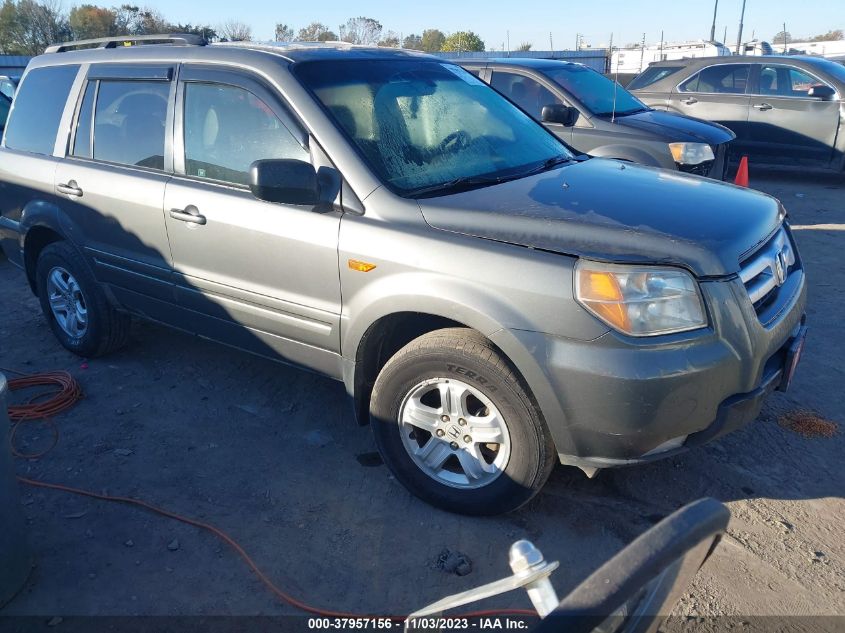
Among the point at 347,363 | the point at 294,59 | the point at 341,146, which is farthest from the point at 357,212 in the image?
the point at 294,59

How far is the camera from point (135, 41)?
460cm

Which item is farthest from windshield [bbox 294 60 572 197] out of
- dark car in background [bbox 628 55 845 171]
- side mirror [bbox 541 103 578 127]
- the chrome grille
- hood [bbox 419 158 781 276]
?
dark car in background [bbox 628 55 845 171]

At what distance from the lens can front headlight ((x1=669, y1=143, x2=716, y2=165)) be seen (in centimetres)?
698

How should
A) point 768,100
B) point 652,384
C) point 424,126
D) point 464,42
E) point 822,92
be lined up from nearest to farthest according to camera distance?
point 652,384, point 424,126, point 822,92, point 768,100, point 464,42

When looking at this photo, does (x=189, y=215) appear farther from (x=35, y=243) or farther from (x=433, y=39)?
(x=433, y=39)

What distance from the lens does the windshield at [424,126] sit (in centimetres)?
332

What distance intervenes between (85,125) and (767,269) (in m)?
3.98

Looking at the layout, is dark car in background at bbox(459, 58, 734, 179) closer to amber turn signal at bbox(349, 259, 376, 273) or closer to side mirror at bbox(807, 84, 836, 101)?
side mirror at bbox(807, 84, 836, 101)

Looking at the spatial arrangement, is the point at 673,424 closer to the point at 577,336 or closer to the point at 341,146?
the point at 577,336

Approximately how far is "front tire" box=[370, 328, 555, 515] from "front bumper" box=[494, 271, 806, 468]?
118mm

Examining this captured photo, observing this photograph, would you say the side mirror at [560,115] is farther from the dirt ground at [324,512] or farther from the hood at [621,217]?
the dirt ground at [324,512]

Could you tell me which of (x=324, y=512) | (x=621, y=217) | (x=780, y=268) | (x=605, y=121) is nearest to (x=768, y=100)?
(x=605, y=121)

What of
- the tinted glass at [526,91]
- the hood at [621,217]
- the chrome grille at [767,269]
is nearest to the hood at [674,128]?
the tinted glass at [526,91]

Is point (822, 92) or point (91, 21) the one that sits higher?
point (91, 21)
